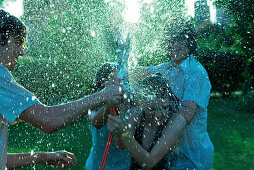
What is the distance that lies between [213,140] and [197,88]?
5316 mm

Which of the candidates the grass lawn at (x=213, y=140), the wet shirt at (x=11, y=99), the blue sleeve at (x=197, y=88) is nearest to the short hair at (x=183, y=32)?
the blue sleeve at (x=197, y=88)

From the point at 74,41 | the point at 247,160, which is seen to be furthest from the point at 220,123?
the point at 74,41

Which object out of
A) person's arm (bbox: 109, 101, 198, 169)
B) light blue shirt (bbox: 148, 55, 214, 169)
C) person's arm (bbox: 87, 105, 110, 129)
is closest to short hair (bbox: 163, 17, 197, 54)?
light blue shirt (bbox: 148, 55, 214, 169)

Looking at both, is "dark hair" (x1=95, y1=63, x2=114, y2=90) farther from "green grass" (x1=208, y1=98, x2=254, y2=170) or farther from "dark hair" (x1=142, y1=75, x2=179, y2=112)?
"green grass" (x1=208, y1=98, x2=254, y2=170)

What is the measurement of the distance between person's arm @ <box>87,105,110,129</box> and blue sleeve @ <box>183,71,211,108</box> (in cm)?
67

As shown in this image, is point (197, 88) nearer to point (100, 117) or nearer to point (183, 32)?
point (183, 32)

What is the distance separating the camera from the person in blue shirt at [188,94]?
2840 millimetres

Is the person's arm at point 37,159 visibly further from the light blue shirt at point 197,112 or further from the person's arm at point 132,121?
the light blue shirt at point 197,112

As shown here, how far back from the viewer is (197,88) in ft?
9.53

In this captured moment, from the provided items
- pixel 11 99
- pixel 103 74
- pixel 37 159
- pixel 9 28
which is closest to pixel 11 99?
pixel 11 99

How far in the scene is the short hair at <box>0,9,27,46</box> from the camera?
207 cm

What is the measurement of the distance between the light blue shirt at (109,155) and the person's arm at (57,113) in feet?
3.23

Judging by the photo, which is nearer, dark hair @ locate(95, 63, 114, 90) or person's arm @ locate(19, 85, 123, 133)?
person's arm @ locate(19, 85, 123, 133)

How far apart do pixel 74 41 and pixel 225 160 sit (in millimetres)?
7078
